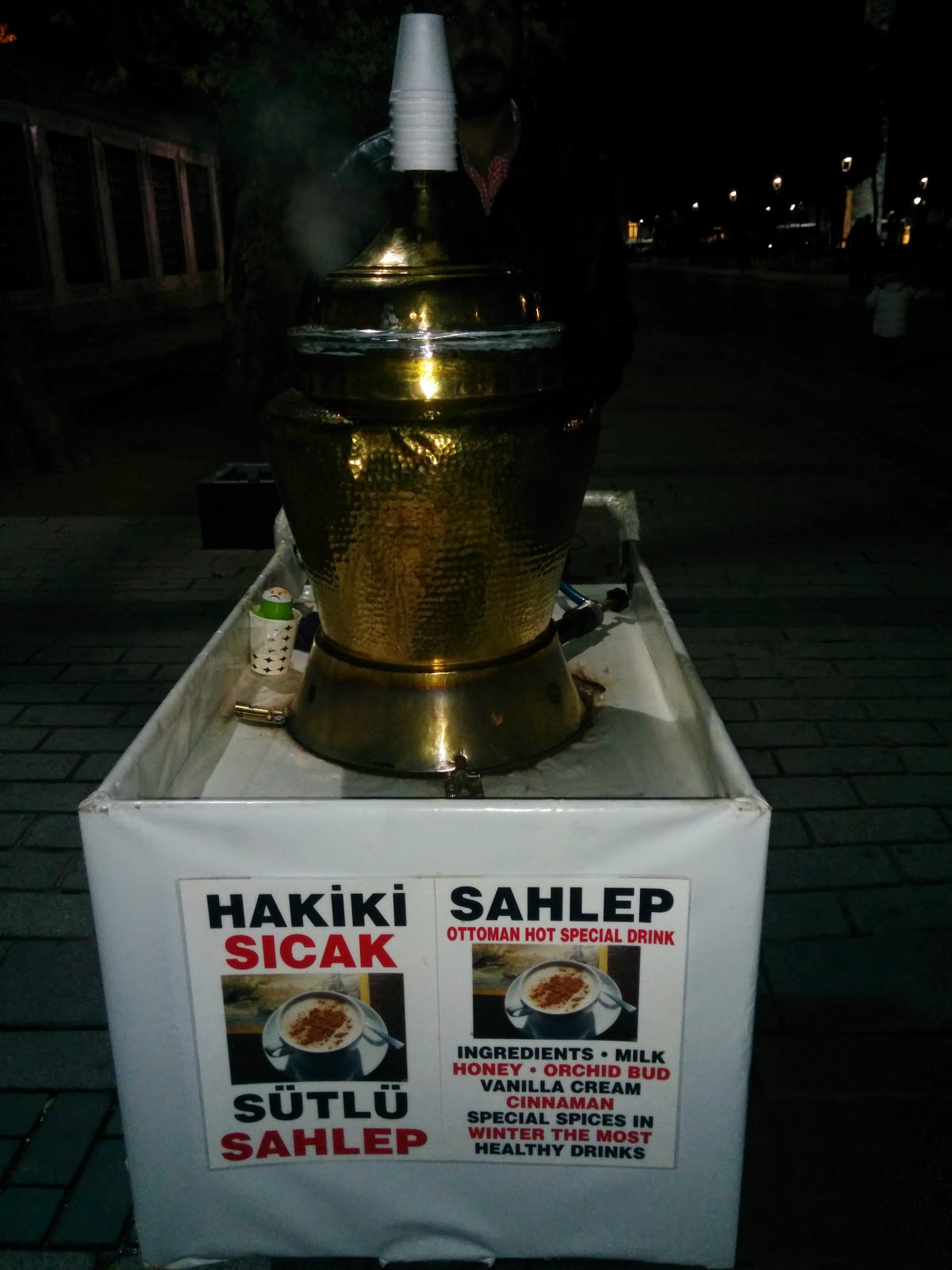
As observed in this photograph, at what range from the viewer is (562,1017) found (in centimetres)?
138

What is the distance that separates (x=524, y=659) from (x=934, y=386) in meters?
11.9

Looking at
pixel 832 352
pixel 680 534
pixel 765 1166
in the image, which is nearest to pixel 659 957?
pixel 765 1166

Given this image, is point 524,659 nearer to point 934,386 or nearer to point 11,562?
point 11,562

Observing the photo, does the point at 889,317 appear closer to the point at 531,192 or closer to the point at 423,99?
the point at 531,192

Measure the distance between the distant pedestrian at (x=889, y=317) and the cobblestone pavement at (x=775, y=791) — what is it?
4373mm

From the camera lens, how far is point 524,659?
5.10 feet

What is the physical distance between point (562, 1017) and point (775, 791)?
204 cm

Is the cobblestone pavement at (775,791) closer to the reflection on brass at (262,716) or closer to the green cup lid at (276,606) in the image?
the reflection on brass at (262,716)

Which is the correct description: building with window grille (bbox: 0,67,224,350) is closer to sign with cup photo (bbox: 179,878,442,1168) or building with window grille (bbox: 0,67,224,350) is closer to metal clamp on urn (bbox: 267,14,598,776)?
metal clamp on urn (bbox: 267,14,598,776)

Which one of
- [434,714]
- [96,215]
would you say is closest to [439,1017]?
[434,714]

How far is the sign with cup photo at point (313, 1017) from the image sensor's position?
4.34 ft

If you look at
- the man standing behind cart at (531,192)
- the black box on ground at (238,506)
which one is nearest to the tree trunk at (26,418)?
the black box on ground at (238,506)

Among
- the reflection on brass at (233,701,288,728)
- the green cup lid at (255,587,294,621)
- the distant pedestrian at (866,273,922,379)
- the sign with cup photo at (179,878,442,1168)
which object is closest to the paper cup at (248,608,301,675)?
the green cup lid at (255,587,294,621)

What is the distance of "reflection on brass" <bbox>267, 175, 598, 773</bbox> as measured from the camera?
128 cm
